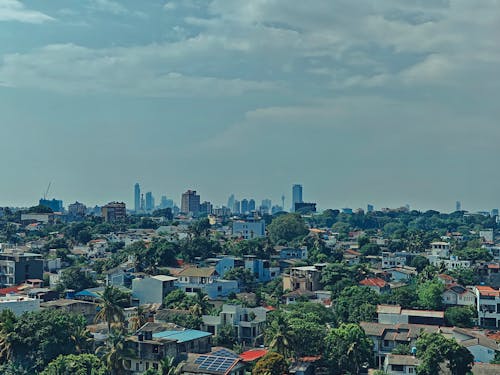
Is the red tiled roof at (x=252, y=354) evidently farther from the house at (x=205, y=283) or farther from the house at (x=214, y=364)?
the house at (x=205, y=283)

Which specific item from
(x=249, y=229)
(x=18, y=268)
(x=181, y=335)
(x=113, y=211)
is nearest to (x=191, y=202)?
(x=113, y=211)

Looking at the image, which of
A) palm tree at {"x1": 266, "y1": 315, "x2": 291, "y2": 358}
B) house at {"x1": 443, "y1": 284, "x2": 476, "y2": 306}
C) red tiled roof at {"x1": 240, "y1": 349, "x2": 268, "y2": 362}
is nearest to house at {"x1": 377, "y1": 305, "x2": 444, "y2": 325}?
house at {"x1": 443, "y1": 284, "x2": 476, "y2": 306}

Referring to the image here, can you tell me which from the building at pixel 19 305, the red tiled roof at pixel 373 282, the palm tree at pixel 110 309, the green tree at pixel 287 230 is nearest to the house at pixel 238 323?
the palm tree at pixel 110 309

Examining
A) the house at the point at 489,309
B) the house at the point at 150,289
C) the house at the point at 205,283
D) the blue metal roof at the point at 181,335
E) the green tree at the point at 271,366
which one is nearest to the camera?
the green tree at the point at 271,366

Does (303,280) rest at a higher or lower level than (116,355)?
higher

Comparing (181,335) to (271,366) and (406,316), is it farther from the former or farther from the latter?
(406,316)

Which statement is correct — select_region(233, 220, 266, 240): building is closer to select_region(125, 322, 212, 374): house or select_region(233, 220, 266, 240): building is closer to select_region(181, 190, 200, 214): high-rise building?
select_region(125, 322, 212, 374): house

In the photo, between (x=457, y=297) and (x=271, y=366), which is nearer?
(x=271, y=366)
